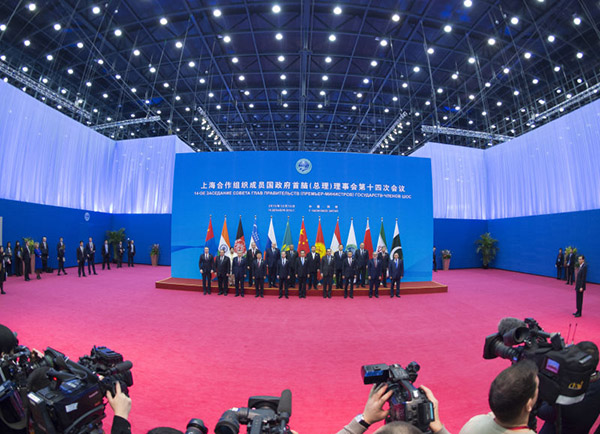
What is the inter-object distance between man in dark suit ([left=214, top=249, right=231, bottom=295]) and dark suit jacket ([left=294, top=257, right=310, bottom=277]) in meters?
1.55

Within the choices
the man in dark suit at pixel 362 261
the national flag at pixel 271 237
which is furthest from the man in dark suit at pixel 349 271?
the national flag at pixel 271 237

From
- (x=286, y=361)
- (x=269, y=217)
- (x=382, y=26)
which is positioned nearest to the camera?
(x=286, y=361)

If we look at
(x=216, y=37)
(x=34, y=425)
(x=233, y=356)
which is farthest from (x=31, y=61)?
(x=34, y=425)

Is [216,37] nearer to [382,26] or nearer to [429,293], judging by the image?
[382,26]

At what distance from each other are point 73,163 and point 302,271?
35.0 feet

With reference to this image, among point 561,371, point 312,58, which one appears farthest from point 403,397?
point 312,58

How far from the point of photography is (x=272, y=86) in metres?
12.5

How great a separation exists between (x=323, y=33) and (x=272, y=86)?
355 centimetres

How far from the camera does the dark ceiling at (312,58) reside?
8.59 metres

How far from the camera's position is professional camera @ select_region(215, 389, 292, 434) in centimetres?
77

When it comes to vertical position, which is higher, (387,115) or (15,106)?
(387,115)

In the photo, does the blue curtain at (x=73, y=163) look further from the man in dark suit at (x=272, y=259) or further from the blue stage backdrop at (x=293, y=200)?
the man in dark suit at (x=272, y=259)

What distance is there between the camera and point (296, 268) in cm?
708

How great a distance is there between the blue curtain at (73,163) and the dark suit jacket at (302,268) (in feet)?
28.2
